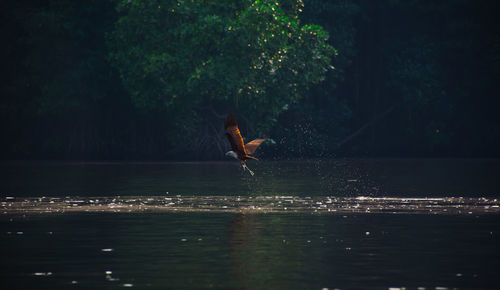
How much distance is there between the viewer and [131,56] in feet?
207

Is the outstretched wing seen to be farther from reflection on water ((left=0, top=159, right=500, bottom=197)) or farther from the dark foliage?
the dark foliage

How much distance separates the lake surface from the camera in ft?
49.3

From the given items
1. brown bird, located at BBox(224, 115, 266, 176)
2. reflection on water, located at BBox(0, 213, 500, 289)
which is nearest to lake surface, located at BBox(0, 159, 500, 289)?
reflection on water, located at BBox(0, 213, 500, 289)

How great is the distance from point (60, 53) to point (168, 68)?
9885 millimetres

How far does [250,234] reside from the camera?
20234 mm

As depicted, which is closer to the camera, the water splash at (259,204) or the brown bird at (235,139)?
the brown bird at (235,139)

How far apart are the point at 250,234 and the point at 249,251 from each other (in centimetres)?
245

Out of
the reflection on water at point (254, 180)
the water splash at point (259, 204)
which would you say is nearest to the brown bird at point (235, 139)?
the water splash at point (259, 204)

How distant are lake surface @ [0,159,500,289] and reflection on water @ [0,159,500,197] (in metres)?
0.10

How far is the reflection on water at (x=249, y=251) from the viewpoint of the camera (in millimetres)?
14766

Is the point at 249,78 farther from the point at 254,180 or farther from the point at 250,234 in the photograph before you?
the point at 250,234

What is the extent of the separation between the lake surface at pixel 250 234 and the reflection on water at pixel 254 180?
0.10m

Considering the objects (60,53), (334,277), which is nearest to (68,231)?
(334,277)

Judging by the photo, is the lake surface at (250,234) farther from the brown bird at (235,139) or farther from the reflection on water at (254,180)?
the brown bird at (235,139)
